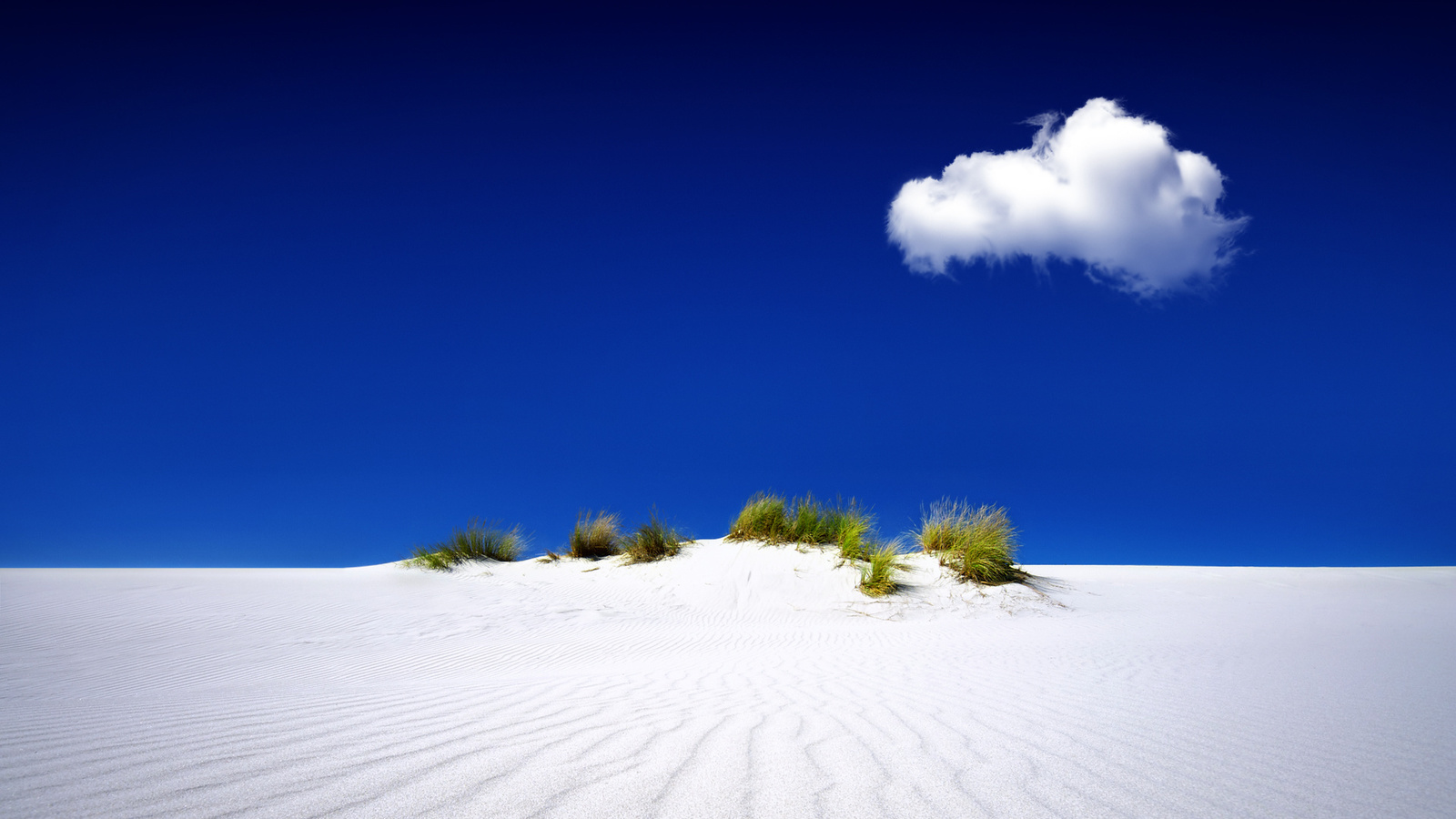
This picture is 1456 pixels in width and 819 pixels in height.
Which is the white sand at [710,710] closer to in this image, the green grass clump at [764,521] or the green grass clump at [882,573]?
the green grass clump at [882,573]

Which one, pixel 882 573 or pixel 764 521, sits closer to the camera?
pixel 882 573

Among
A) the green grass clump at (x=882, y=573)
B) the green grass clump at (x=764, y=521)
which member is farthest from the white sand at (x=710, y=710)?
the green grass clump at (x=764, y=521)

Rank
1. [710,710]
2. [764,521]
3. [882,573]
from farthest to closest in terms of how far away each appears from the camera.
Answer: [764,521], [882,573], [710,710]

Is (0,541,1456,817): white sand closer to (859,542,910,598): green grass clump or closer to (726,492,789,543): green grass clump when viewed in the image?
(859,542,910,598): green grass clump

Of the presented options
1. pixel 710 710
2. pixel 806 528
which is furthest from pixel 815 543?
pixel 710 710

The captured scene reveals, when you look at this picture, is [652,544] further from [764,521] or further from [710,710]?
[710,710]

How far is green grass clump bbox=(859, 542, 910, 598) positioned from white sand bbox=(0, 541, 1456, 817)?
58cm

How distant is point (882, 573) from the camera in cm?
991

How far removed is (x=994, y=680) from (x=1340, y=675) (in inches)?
104

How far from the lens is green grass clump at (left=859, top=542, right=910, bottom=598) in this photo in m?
9.85

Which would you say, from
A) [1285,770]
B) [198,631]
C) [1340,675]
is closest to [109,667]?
[198,631]

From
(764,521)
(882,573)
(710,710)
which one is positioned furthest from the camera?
(764,521)

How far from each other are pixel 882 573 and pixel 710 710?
700 cm

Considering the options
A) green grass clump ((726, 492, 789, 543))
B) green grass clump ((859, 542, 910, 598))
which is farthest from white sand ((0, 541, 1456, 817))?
green grass clump ((726, 492, 789, 543))
